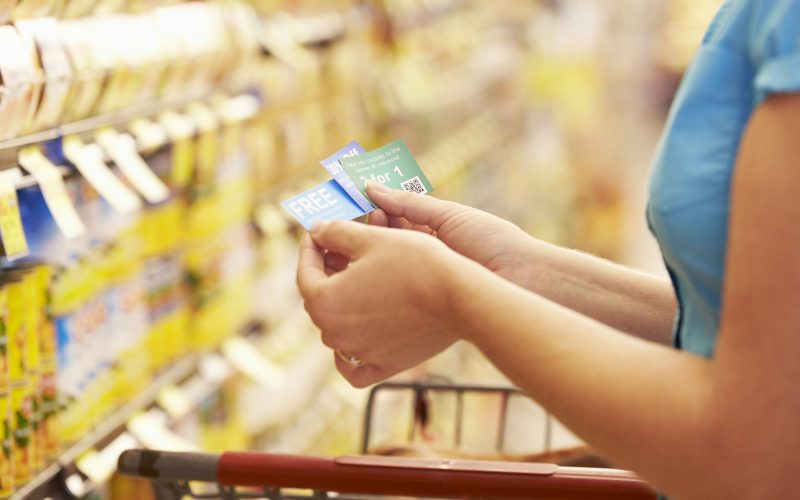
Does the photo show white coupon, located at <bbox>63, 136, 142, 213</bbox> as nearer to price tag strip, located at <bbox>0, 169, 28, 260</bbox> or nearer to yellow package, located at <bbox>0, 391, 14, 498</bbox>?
price tag strip, located at <bbox>0, 169, 28, 260</bbox>

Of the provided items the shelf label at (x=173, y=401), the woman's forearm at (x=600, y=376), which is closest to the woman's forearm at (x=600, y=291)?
the woman's forearm at (x=600, y=376)

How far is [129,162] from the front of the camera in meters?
1.87

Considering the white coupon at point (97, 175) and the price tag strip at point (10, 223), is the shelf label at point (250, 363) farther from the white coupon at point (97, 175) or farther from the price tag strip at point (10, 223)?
the price tag strip at point (10, 223)

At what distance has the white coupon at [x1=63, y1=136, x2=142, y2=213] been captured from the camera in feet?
5.61

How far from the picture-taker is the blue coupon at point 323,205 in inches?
44.1

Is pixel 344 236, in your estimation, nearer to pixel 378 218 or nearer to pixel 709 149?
pixel 378 218

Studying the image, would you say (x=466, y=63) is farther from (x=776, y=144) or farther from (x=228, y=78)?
(x=776, y=144)

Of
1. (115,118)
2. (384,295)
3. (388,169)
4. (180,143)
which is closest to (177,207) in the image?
(180,143)

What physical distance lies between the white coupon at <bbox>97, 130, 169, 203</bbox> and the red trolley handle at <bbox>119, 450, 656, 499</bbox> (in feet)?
2.36

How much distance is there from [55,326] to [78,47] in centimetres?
46

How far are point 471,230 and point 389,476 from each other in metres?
0.32

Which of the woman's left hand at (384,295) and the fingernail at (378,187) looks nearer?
the woman's left hand at (384,295)

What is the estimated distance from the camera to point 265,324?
288 cm

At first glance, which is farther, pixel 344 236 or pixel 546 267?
pixel 546 267
